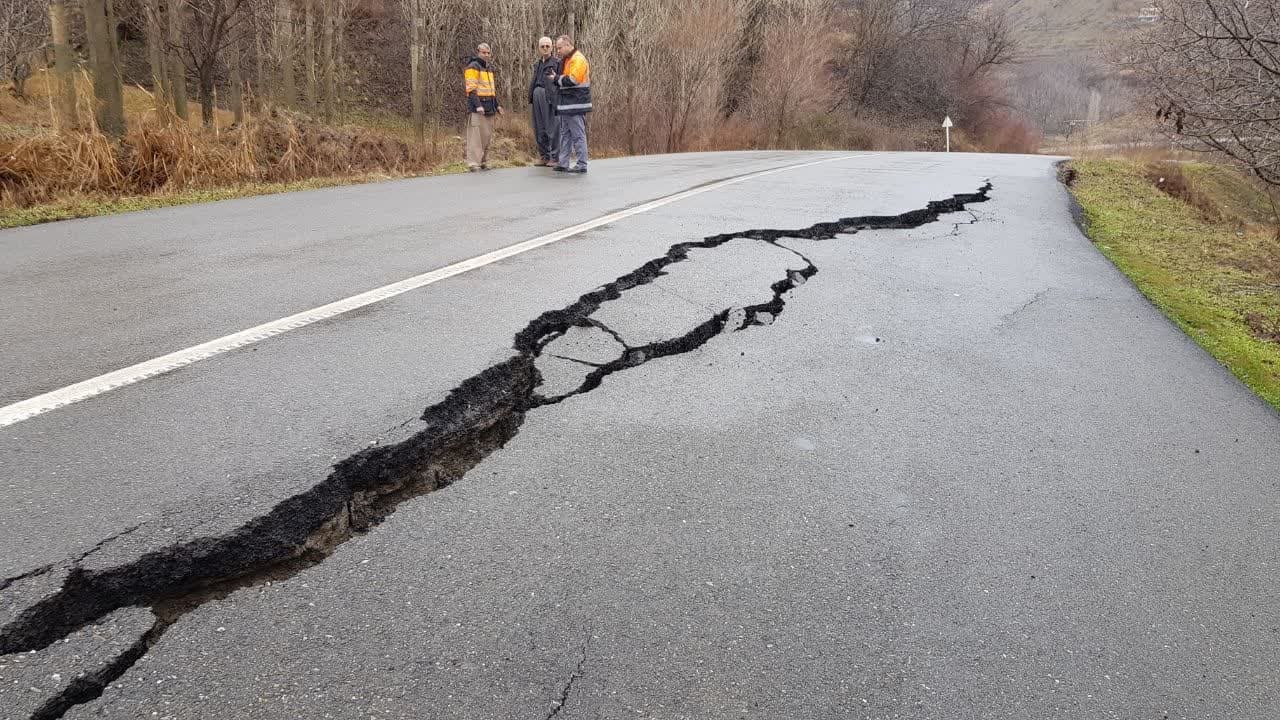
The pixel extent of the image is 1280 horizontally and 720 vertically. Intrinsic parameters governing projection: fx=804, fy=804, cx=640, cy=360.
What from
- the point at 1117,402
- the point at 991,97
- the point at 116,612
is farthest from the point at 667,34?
the point at 991,97

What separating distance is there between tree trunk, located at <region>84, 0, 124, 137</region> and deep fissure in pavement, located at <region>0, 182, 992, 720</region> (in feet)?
33.3

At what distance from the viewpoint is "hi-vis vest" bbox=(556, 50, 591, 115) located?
11695mm

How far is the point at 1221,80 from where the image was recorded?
313 inches

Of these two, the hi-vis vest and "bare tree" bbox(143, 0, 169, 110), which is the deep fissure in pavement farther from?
"bare tree" bbox(143, 0, 169, 110)

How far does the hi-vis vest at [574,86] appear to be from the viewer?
11.7m

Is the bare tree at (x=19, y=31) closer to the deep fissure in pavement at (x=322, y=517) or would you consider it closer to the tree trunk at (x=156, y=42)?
the tree trunk at (x=156, y=42)

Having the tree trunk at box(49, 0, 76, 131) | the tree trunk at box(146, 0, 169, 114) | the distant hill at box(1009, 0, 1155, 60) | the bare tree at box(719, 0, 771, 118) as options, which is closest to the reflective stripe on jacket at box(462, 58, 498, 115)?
the tree trunk at box(49, 0, 76, 131)

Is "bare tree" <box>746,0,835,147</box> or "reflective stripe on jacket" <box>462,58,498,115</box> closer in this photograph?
"reflective stripe on jacket" <box>462,58,498,115</box>

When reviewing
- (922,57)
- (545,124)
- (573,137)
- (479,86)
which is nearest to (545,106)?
(545,124)

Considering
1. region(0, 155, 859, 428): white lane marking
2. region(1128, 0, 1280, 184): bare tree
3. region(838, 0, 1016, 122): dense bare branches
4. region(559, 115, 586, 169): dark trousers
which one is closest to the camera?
region(0, 155, 859, 428): white lane marking

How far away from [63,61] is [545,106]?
7.20 metres

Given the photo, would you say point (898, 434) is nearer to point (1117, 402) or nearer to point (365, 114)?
point (1117, 402)

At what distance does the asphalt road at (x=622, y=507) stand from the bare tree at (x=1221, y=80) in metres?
3.43

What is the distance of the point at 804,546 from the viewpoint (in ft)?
7.79
